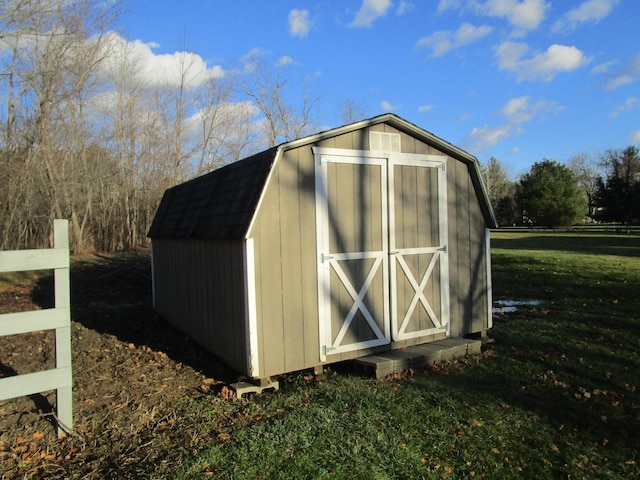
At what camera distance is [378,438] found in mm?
3832

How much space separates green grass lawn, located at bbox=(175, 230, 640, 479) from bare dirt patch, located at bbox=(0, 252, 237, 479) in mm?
370

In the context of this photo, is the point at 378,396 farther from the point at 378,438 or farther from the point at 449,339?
the point at 449,339

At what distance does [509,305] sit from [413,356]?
5.47m

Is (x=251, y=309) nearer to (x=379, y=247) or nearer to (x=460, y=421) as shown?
(x=379, y=247)

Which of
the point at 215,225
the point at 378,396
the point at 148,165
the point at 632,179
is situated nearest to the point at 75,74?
the point at 148,165

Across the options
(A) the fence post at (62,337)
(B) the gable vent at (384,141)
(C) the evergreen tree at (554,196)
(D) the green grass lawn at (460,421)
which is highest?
(C) the evergreen tree at (554,196)

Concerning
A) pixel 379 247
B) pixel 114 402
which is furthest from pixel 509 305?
pixel 114 402

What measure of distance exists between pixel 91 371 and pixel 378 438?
4095 millimetres

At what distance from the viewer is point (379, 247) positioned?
619cm

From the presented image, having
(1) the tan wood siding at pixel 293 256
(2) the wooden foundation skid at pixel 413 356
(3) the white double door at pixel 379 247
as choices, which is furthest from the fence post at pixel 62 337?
(2) the wooden foundation skid at pixel 413 356

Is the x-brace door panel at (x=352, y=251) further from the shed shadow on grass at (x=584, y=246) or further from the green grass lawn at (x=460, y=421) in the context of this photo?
the shed shadow on grass at (x=584, y=246)

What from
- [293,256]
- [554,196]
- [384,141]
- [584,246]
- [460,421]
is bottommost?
[460,421]

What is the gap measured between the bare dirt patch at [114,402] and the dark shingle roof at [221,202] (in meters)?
1.83

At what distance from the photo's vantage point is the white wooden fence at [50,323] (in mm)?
3850
